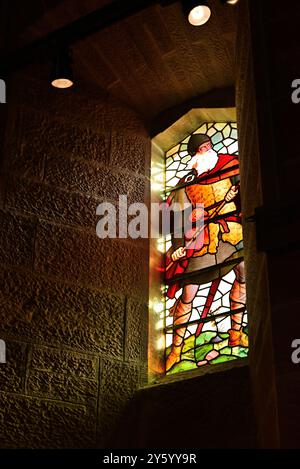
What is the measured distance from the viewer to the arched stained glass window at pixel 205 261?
3.69 m

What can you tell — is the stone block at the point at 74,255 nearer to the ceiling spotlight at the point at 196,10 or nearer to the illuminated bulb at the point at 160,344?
the illuminated bulb at the point at 160,344

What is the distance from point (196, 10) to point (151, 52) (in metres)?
1.04

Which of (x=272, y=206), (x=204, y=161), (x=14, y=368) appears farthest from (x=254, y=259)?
(x=204, y=161)

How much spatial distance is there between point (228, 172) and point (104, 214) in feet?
2.34

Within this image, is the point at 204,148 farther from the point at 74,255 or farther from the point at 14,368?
the point at 14,368

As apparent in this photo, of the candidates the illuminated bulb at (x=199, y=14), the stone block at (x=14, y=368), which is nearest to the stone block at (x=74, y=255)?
the stone block at (x=14, y=368)

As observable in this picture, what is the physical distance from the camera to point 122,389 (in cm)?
360

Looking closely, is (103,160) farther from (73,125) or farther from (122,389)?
(122,389)

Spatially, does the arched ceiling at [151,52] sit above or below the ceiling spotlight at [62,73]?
above

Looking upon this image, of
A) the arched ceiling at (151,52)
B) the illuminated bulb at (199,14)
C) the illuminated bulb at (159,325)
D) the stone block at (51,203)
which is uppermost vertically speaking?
the arched ceiling at (151,52)

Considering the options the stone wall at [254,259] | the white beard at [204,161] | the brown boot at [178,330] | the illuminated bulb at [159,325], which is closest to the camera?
the stone wall at [254,259]

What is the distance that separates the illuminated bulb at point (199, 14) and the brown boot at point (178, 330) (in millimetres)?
1431

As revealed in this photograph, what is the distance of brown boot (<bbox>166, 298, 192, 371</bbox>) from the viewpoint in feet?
12.5
